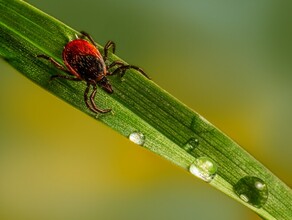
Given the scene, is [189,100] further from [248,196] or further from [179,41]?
[248,196]

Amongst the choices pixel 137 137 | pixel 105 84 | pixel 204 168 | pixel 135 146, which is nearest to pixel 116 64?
pixel 105 84

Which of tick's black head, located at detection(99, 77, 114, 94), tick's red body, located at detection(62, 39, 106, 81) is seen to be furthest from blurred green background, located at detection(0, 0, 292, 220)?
tick's black head, located at detection(99, 77, 114, 94)

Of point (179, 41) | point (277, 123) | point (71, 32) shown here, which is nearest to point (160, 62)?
point (179, 41)

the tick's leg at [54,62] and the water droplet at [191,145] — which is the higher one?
the tick's leg at [54,62]

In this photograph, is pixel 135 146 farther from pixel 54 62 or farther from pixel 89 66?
pixel 54 62

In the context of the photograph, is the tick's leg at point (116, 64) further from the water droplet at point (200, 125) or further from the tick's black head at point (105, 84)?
the water droplet at point (200, 125)

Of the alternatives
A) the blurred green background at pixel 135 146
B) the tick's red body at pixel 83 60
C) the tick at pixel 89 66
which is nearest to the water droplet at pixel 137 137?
the tick at pixel 89 66
